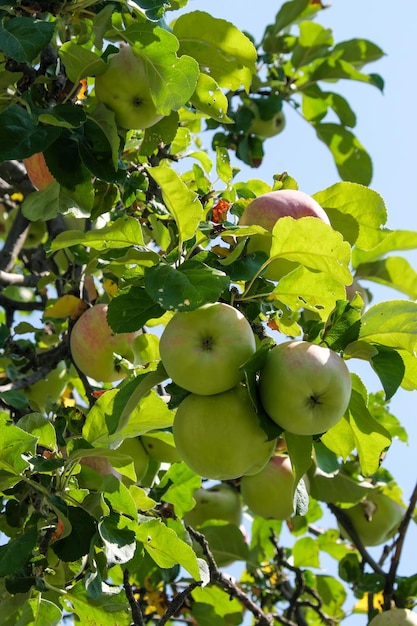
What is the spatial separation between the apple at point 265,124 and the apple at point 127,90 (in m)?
1.51

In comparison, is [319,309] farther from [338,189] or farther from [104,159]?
[104,159]

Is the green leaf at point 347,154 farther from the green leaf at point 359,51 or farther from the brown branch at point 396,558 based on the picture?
the brown branch at point 396,558

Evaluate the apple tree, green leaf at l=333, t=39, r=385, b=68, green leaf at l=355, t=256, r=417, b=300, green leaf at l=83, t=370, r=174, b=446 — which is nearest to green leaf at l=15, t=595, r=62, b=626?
the apple tree

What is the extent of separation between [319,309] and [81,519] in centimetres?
57

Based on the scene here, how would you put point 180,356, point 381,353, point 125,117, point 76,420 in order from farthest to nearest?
1. point 76,420
2. point 125,117
3. point 381,353
4. point 180,356

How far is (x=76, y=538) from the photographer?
1459mm

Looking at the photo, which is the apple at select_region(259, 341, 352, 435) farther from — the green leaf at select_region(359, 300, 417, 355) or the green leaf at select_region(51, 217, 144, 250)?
the green leaf at select_region(51, 217, 144, 250)

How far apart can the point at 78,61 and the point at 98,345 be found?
756 millimetres

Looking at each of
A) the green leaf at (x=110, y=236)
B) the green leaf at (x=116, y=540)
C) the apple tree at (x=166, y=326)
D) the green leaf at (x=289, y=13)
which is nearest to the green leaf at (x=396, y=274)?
the apple tree at (x=166, y=326)

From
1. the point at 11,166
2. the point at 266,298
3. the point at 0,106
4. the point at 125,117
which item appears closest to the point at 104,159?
the point at 125,117

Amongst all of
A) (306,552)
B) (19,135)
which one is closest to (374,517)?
(306,552)

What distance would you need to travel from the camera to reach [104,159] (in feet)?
5.63

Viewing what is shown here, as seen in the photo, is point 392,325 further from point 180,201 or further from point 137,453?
point 137,453

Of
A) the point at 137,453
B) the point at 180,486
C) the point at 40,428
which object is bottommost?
the point at 180,486
